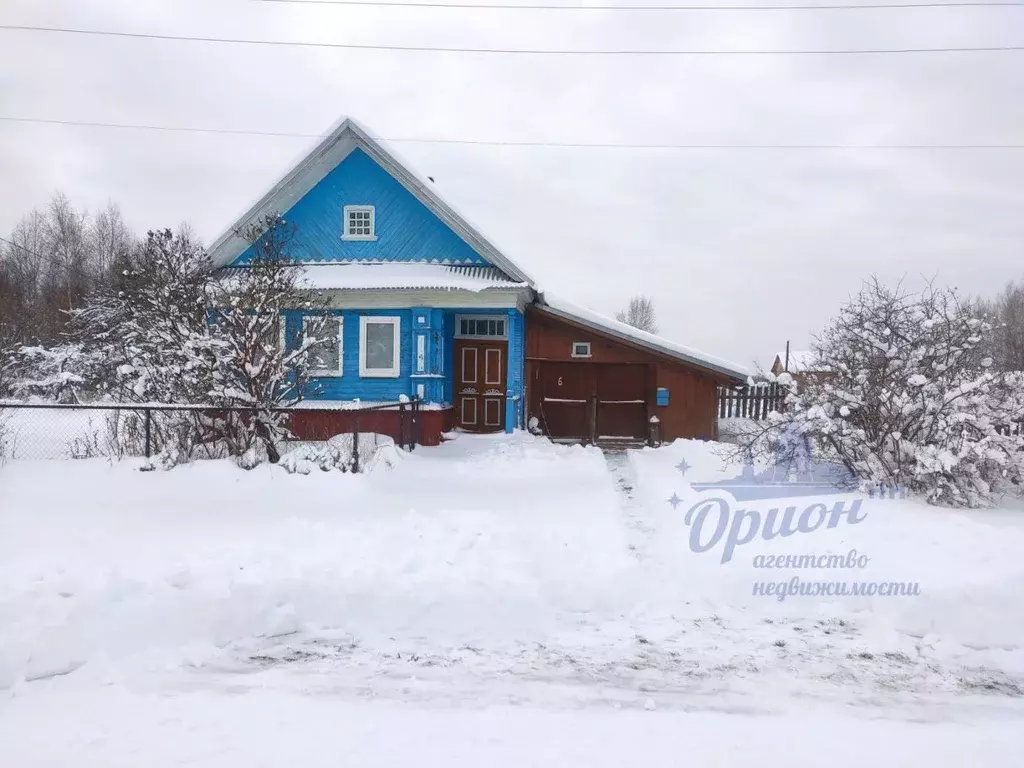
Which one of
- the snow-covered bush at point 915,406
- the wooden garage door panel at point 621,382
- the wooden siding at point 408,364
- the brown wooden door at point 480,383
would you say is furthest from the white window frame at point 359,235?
the snow-covered bush at point 915,406

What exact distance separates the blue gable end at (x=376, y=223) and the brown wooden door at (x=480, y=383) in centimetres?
242

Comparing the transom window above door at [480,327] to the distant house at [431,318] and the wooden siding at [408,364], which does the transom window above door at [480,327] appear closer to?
the distant house at [431,318]

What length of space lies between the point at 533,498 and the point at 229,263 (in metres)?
10.6

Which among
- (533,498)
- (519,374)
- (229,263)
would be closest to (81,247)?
(229,263)

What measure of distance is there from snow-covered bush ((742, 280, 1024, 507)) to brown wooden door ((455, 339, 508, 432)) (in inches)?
313

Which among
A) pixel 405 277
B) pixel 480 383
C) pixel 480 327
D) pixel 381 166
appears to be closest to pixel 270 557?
pixel 405 277

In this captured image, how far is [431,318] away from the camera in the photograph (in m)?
14.8

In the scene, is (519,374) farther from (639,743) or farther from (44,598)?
(639,743)

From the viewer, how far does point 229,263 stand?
1573 cm

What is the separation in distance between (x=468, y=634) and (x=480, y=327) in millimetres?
12018

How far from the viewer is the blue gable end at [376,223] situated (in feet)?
50.5

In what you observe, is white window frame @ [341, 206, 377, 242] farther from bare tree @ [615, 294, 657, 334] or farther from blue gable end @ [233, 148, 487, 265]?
bare tree @ [615, 294, 657, 334]

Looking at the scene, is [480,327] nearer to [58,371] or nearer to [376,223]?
[376,223]

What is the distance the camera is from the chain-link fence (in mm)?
9617
